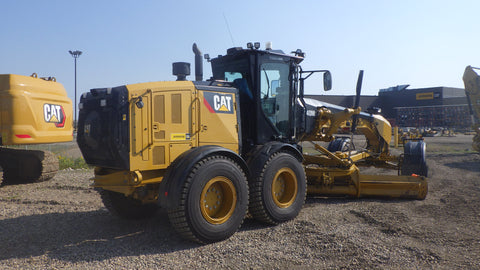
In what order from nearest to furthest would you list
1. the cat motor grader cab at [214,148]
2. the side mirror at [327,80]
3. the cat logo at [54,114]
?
the cat motor grader cab at [214,148] < the side mirror at [327,80] < the cat logo at [54,114]

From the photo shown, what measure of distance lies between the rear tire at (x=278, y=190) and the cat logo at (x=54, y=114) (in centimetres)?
641

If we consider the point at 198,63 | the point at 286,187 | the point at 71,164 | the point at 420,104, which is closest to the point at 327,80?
the point at 286,187

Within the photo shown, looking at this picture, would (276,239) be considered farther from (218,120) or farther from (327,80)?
(327,80)

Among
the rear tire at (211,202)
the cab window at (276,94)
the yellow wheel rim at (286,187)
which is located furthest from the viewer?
the cab window at (276,94)

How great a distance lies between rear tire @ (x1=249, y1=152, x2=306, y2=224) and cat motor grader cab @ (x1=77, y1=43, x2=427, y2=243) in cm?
2

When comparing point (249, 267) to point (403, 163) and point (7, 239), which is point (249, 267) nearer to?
point (7, 239)

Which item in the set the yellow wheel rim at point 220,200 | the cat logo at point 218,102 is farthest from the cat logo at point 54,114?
the yellow wheel rim at point 220,200

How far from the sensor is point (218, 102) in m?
5.65

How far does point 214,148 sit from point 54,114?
641 centimetres

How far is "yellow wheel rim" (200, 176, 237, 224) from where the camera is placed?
508 centimetres

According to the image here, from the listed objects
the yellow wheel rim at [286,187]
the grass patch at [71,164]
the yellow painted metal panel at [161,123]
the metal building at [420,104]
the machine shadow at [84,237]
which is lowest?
the machine shadow at [84,237]

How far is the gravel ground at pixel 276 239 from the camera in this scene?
14.1ft

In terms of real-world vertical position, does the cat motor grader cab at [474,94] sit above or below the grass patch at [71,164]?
above

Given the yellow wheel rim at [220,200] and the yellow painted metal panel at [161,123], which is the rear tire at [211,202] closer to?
the yellow wheel rim at [220,200]
